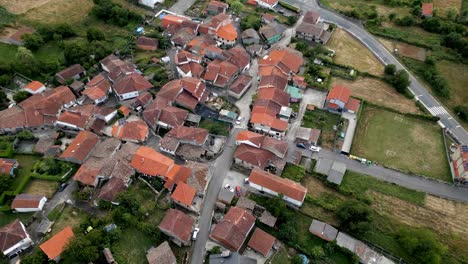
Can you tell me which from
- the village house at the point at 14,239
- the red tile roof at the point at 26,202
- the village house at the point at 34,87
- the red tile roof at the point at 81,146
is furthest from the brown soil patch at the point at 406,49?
the village house at the point at 14,239

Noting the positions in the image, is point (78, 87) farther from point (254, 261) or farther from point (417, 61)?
point (417, 61)

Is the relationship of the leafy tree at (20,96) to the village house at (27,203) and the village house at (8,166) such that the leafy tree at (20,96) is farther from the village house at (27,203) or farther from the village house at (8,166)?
the village house at (27,203)

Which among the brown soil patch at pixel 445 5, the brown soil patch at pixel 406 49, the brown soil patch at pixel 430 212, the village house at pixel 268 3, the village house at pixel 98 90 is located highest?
the brown soil patch at pixel 445 5

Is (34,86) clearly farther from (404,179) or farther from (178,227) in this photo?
(404,179)

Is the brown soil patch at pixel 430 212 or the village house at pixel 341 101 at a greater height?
the village house at pixel 341 101

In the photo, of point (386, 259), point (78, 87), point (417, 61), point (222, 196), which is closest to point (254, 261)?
point (222, 196)

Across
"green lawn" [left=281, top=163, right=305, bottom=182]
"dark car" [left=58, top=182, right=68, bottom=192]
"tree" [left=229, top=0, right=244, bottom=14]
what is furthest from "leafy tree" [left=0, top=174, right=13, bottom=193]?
"tree" [left=229, top=0, right=244, bottom=14]
